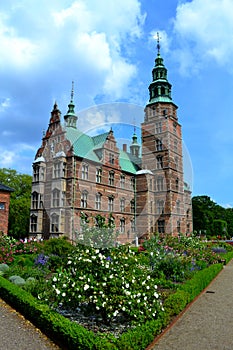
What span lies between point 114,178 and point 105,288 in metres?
23.3

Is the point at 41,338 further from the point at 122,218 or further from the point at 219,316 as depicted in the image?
the point at 122,218

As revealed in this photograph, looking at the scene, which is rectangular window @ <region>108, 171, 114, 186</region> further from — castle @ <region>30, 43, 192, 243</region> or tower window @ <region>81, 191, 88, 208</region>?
→ tower window @ <region>81, 191, 88, 208</region>

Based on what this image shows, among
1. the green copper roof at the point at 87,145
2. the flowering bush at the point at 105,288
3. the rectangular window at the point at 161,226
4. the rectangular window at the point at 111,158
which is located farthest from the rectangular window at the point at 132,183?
the flowering bush at the point at 105,288

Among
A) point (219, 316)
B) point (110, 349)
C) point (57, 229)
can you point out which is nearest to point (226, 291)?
point (219, 316)

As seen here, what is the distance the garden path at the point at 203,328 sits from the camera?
4.98 m

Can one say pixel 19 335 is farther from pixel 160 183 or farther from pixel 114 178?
pixel 160 183

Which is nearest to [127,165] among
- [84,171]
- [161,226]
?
[84,171]

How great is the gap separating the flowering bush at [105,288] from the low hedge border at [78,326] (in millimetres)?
285

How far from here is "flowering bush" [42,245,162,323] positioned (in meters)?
5.16

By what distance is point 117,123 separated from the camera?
9016 mm

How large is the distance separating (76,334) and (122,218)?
24.6 meters

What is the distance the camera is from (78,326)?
4.82m

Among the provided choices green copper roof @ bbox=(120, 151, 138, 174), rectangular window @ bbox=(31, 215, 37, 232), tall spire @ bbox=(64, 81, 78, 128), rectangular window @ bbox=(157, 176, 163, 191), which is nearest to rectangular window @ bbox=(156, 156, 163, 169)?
rectangular window @ bbox=(157, 176, 163, 191)

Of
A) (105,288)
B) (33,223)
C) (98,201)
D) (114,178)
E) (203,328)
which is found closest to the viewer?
(105,288)
